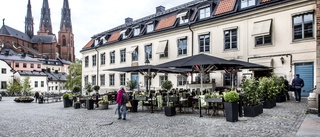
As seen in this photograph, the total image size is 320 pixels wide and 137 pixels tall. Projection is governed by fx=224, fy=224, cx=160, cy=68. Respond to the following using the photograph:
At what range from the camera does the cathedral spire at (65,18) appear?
352ft

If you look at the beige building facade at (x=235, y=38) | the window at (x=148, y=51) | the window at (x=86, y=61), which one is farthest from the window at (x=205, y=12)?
the window at (x=86, y=61)

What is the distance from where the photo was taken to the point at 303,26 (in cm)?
1570

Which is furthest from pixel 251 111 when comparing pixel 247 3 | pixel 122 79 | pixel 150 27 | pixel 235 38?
pixel 122 79

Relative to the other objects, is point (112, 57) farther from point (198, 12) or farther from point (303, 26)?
point (303, 26)

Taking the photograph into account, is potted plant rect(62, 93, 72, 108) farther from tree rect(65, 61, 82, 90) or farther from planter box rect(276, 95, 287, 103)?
tree rect(65, 61, 82, 90)

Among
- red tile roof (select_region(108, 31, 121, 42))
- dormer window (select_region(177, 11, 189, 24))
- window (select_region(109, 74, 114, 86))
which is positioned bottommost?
window (select_region(109, 74, 114, 86))

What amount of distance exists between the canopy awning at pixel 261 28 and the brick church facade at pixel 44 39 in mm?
85434

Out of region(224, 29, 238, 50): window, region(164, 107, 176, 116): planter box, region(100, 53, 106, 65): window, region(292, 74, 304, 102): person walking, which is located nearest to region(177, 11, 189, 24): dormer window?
region(224, 29, 238, 50): window

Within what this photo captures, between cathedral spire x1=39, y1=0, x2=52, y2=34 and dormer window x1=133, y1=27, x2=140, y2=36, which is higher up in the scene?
cathedral spire x1=39, y1=0, x2=52, y2=34

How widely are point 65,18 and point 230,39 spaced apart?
105 metres

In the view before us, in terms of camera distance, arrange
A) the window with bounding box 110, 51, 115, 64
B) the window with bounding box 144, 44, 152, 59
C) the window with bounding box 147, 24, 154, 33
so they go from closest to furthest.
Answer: the window with bounding box 144, 44, 152, 59 < the window with bounding box 147, 24, 154, 33 < the window with bounding box 110, 51, 115, 64

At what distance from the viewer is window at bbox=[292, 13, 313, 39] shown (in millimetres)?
15406

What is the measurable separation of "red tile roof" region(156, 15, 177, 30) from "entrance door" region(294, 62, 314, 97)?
42.6 feet

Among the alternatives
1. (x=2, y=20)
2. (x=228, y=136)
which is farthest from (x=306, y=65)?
(x=2, y=20)
